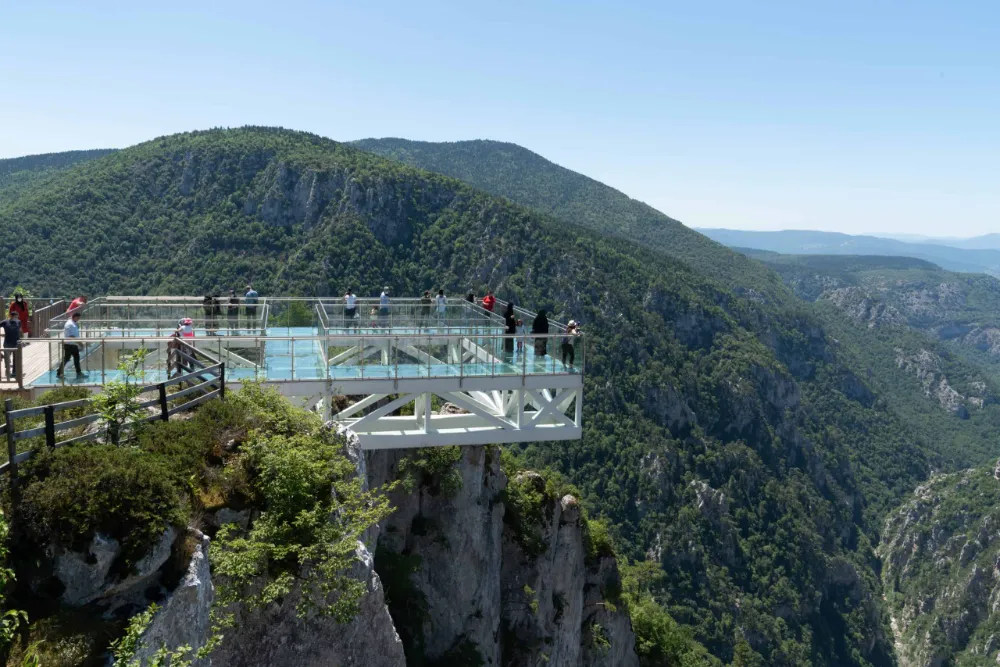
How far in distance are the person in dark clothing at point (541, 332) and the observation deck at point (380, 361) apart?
0.13 ft

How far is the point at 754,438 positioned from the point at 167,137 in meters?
149

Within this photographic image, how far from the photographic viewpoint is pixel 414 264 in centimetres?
14112

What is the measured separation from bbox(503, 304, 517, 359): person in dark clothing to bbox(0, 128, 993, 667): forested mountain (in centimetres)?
8191

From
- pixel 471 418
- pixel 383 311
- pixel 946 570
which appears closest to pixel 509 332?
pixel 471 418

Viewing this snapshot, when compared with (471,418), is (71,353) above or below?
above

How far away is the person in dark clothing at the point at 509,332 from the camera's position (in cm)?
1739

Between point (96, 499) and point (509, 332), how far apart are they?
1200 cm

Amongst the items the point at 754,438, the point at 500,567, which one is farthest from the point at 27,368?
the point at 754,438

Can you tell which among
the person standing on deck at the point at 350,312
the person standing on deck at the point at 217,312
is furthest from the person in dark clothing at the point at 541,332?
the person standing on deck at the point at 217,312

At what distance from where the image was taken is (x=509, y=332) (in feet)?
59.6

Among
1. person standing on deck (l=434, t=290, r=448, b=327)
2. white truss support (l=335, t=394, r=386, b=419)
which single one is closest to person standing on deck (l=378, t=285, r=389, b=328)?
person standing on deck (l=434, t=290, r=448, b=327)

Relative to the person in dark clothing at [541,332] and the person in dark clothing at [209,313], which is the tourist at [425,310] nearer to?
the person in dark clothing at [541,332]

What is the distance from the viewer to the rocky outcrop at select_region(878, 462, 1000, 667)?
118625 millimetres

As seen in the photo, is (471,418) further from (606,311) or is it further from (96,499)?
(606,311)
